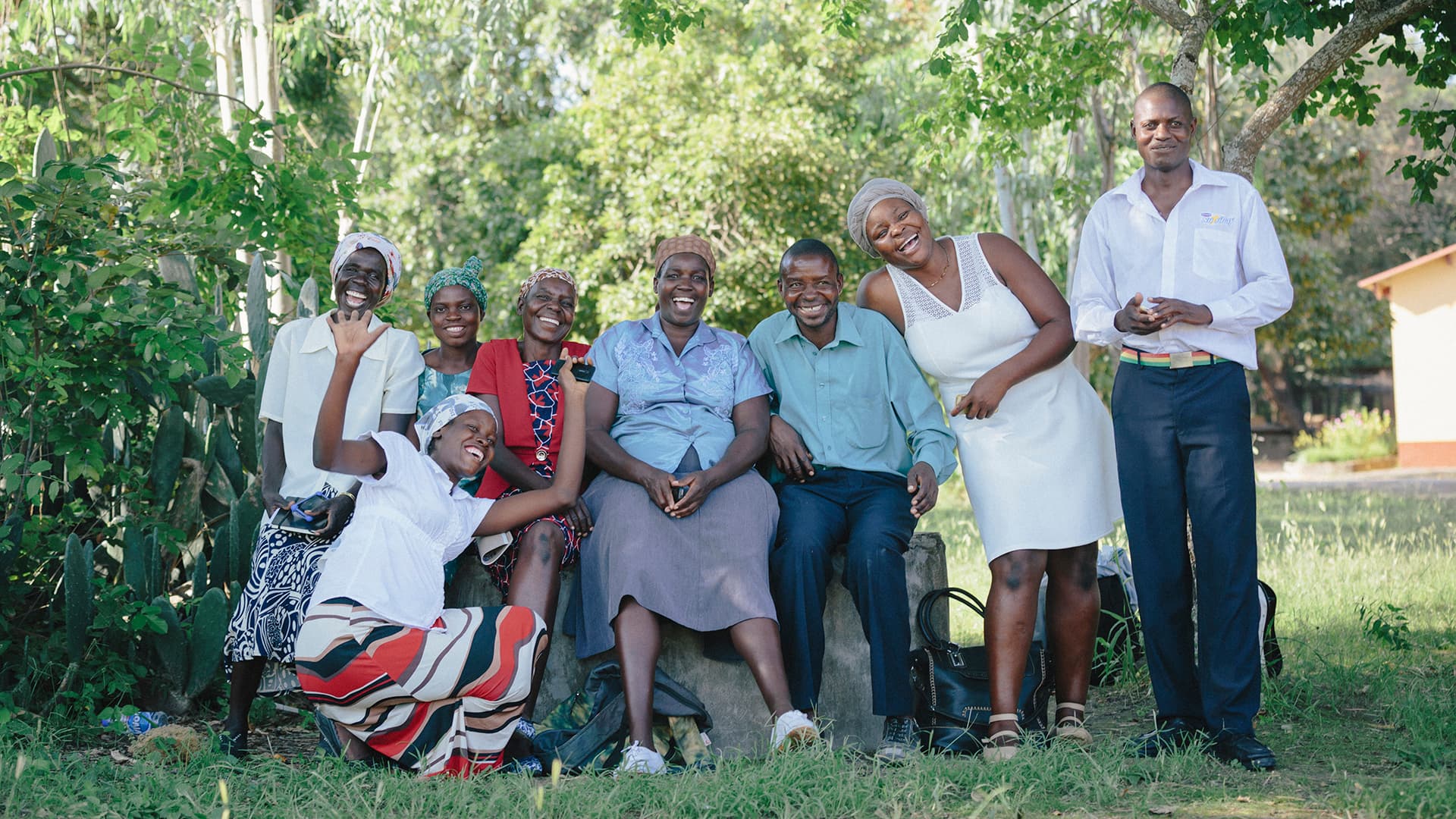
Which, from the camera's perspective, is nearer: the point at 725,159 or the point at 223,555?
the point at 223,555

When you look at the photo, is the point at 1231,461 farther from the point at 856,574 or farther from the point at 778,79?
the point at 778,79

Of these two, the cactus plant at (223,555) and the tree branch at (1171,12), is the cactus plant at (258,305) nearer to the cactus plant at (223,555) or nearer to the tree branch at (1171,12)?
the cactus plant at (223,555)

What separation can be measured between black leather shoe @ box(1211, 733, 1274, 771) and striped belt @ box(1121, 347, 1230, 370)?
1164 millimetres

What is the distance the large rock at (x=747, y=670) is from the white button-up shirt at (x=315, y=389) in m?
0.64

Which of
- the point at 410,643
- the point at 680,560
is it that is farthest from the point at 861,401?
the point at 410,643

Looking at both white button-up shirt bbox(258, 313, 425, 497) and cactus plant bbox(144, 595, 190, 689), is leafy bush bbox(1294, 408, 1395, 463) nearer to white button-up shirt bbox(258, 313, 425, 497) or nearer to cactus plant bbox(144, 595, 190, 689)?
white button-up shirt bbox(258, 313, 425, 497)

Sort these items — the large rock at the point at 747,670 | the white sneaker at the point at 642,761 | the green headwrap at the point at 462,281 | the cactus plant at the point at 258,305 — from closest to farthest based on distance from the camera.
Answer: the white sneaker at the point at 642,761
the large rock at the point at 747,670
the green headwrap at the point at 462,281
the cactus plant at the point at 258,305

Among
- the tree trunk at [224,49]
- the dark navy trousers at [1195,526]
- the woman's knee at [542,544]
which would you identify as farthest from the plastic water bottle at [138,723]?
the tree trunk at [224,49]

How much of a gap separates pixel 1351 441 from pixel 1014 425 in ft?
74.4

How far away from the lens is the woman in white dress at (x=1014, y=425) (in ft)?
14.6

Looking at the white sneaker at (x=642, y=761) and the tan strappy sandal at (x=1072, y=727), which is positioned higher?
the white sneaker at (x=642, y=761)

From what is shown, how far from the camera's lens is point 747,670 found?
186 inches

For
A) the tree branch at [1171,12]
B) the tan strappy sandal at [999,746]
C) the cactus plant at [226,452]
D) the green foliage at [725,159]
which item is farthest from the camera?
the green foliage at [725,159]

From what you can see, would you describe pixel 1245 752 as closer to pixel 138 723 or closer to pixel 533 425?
pixel 533 425
